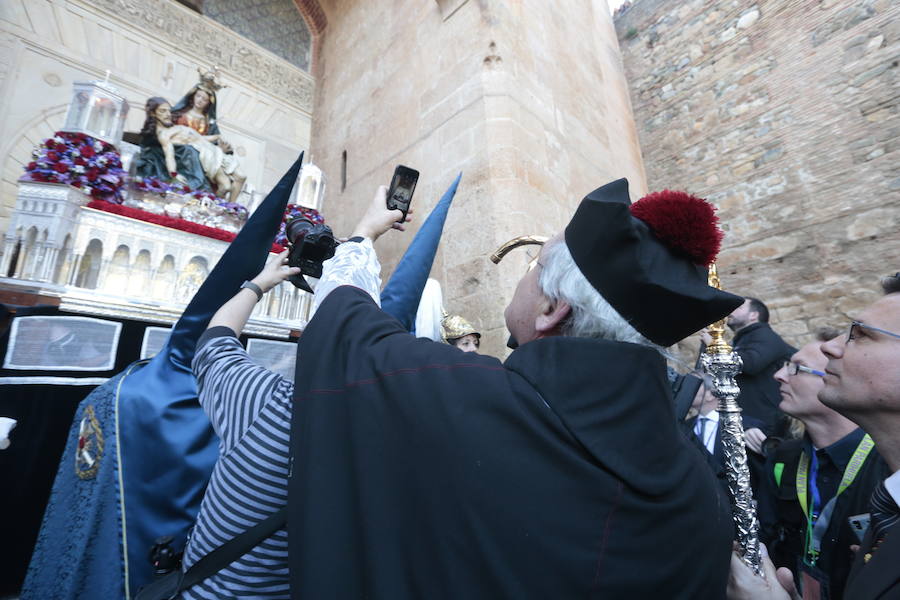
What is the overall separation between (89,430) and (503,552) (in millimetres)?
1367

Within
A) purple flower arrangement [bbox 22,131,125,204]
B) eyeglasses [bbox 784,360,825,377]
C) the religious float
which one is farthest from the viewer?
purple flower arrangement [bbox 22,131,125,204]

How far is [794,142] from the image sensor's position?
4641mm

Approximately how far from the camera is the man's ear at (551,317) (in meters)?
0.82

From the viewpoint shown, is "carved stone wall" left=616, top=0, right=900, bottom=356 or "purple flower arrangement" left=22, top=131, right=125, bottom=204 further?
"carved stone wall" left=616, top=0, right=900, bottom=356

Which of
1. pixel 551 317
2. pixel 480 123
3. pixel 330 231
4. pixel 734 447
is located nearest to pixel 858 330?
pixel 734 447

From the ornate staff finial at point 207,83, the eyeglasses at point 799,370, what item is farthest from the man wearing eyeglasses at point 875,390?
the ornate staff finial at point 207,83

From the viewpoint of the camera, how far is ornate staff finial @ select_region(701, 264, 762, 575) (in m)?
Answer: 1.06

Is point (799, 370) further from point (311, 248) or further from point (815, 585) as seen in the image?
point (311, 248)

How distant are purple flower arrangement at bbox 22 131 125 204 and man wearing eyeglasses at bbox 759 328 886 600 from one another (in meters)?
4.20

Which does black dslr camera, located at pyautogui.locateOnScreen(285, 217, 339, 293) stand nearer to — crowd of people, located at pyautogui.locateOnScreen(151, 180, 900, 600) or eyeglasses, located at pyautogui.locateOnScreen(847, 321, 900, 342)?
crowd of people, located at pyautogui.locateOnScreen(151, 180, 900, 600)

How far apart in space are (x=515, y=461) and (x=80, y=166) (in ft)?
11.6

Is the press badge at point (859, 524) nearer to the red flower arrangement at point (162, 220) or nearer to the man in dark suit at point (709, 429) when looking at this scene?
the man in dark suit at point (709, 429)

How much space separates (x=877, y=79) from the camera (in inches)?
163

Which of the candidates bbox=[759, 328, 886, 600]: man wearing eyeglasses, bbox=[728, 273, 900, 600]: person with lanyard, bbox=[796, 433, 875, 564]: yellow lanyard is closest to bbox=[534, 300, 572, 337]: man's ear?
bbox=[728, 273, 900, 600]: person with lanyard
